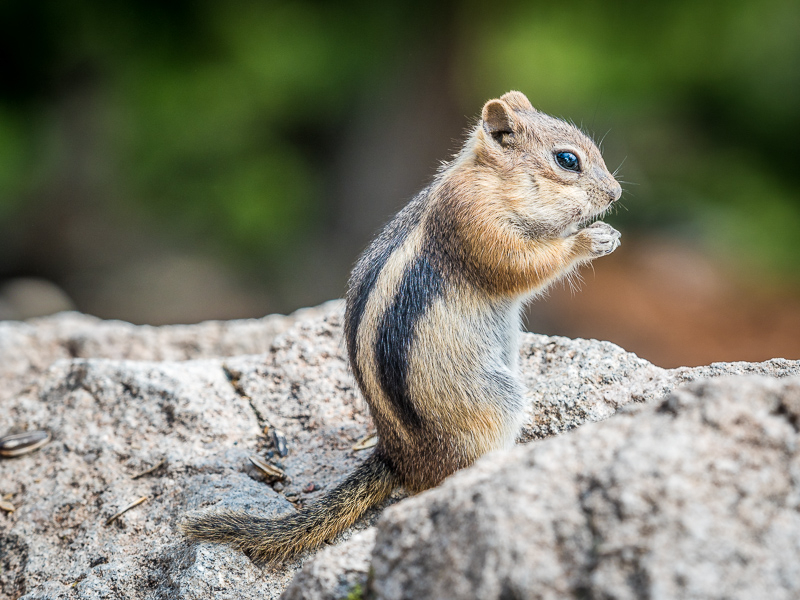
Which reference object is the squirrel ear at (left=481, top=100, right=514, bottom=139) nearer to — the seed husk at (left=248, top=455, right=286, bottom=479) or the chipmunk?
the chipmunk

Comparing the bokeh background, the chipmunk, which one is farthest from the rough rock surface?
the bokeh background

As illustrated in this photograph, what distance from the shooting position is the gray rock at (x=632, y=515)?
5.56 ft

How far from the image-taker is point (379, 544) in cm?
200

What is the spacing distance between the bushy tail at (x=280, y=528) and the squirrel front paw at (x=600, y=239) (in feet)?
5.10

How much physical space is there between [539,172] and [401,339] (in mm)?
1039

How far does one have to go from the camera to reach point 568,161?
3.57 meters

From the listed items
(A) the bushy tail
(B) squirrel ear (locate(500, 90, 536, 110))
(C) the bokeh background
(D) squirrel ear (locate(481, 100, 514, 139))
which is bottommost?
(A) the bushy tail

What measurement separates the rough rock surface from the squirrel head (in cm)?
72

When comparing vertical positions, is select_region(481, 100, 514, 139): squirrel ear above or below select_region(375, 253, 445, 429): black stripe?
above

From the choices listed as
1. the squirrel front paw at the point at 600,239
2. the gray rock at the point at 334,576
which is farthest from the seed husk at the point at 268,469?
the squirrel front paw at the point at 600,239

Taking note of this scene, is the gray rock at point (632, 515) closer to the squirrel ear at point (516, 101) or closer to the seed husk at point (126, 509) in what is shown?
the seed husk at point (126, 509)

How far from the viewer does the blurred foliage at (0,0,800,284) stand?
10141 mm

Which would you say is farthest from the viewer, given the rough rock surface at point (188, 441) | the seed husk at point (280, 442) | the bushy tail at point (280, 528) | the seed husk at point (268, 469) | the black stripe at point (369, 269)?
the seed husk at point (280, 442)

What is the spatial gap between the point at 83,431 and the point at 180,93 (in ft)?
23.8
